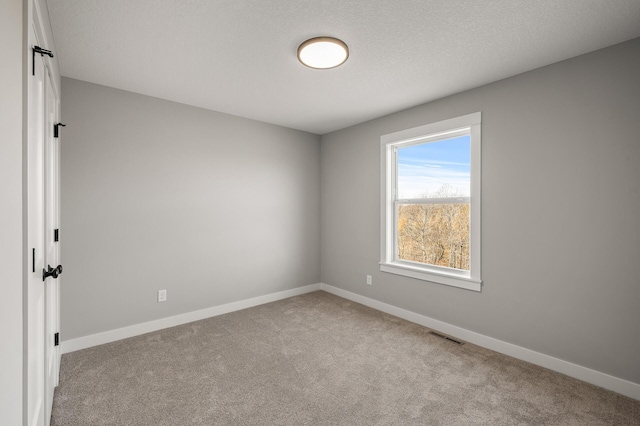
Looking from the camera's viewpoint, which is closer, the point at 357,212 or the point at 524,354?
the point at 524,354

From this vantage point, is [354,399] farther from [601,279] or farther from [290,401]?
[601,279]

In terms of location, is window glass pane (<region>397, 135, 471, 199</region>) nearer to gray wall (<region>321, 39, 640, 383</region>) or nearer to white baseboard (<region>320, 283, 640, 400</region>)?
gray wall (<region>321, 39, 640, 383</region>)

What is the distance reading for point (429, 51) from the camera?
2.31 metres

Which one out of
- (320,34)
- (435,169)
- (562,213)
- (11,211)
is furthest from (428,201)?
(11,211)

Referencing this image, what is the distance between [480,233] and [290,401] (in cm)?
226

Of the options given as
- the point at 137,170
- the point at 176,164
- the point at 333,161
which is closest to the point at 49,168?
the point at 137,170

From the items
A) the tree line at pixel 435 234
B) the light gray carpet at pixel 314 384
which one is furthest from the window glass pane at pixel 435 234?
the light gray carpet at pixel 314 384

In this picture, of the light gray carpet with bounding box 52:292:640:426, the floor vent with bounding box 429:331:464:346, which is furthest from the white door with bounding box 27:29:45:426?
the floor vent with bounding box 429:331:464:346

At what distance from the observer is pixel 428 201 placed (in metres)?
3.51

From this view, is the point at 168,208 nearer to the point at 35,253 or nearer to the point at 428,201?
the point at 35,253

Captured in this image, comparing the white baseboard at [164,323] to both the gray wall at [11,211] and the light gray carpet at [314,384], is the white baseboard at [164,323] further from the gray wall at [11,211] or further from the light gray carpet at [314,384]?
the gray wall at [11,211]

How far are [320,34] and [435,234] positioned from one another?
2416mm

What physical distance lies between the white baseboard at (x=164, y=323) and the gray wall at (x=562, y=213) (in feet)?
6.88

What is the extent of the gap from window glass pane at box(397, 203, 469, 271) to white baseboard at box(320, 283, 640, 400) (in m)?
0.63
